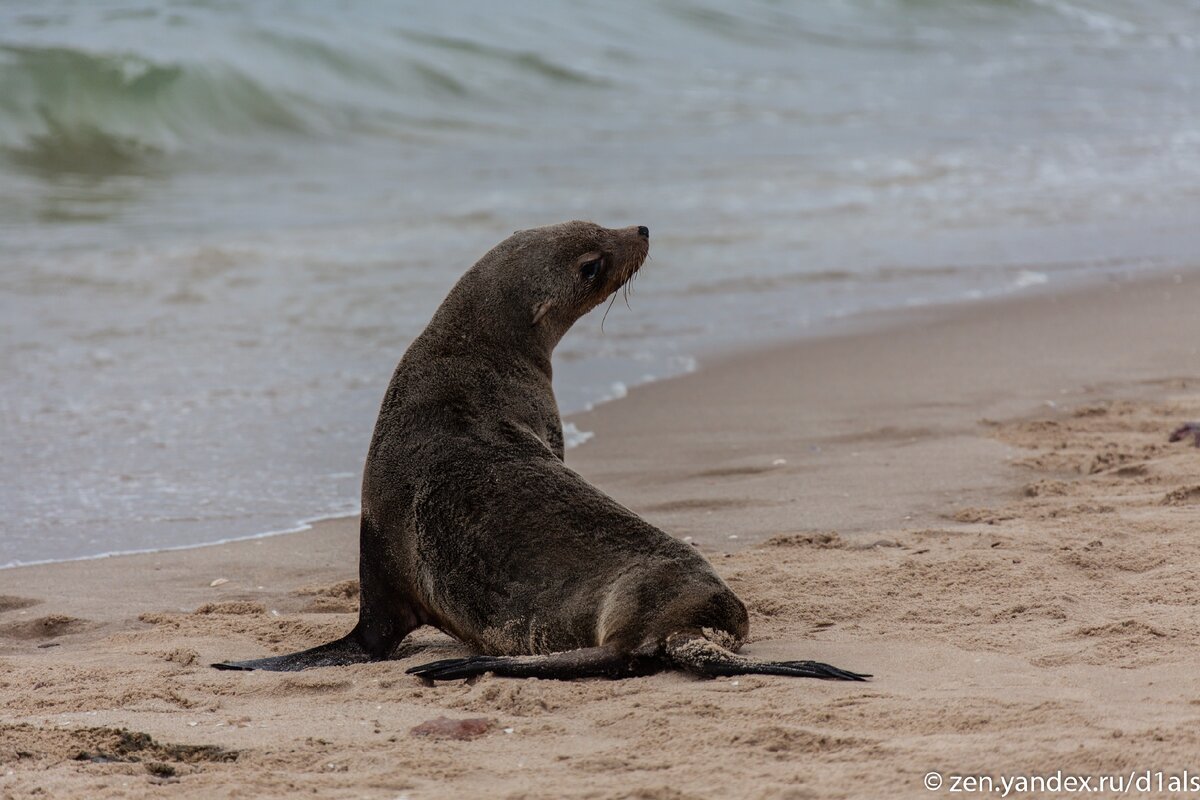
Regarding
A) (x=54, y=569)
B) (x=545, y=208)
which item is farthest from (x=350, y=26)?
(x=54, y=569)

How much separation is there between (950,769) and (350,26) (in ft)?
78.4

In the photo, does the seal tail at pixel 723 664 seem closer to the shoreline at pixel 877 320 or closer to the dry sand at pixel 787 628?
the dry sand at pixel 787 628

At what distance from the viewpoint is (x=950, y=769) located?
2.86m

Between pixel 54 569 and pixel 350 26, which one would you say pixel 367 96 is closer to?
pixel 350 26

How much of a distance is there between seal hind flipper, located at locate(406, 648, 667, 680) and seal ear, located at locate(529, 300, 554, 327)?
1.46 metres

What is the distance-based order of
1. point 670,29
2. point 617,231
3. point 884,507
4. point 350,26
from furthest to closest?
1. point 670,29
2. point 350,26
3. point 884,507
4. point 617,231

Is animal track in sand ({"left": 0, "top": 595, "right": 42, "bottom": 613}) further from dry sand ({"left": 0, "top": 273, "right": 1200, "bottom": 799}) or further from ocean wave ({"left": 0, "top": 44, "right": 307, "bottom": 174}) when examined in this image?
ocean wave ({"left": 0, "top": 44, "right": 307, "bottom": 174})

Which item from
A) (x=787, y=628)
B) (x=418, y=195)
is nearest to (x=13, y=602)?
(x=787, y=628)

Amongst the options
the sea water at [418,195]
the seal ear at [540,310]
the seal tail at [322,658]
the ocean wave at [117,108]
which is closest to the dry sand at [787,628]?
the seal tail at [322,658]

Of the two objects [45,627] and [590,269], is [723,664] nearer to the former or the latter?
[590,269]

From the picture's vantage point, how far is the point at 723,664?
373 centimetres

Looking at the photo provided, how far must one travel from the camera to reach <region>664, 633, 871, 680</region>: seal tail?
142 inches

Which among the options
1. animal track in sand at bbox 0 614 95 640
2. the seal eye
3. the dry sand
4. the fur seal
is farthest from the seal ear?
animal track in sand at bbox 0 614 95 640

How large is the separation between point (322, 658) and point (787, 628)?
1.39 meters
